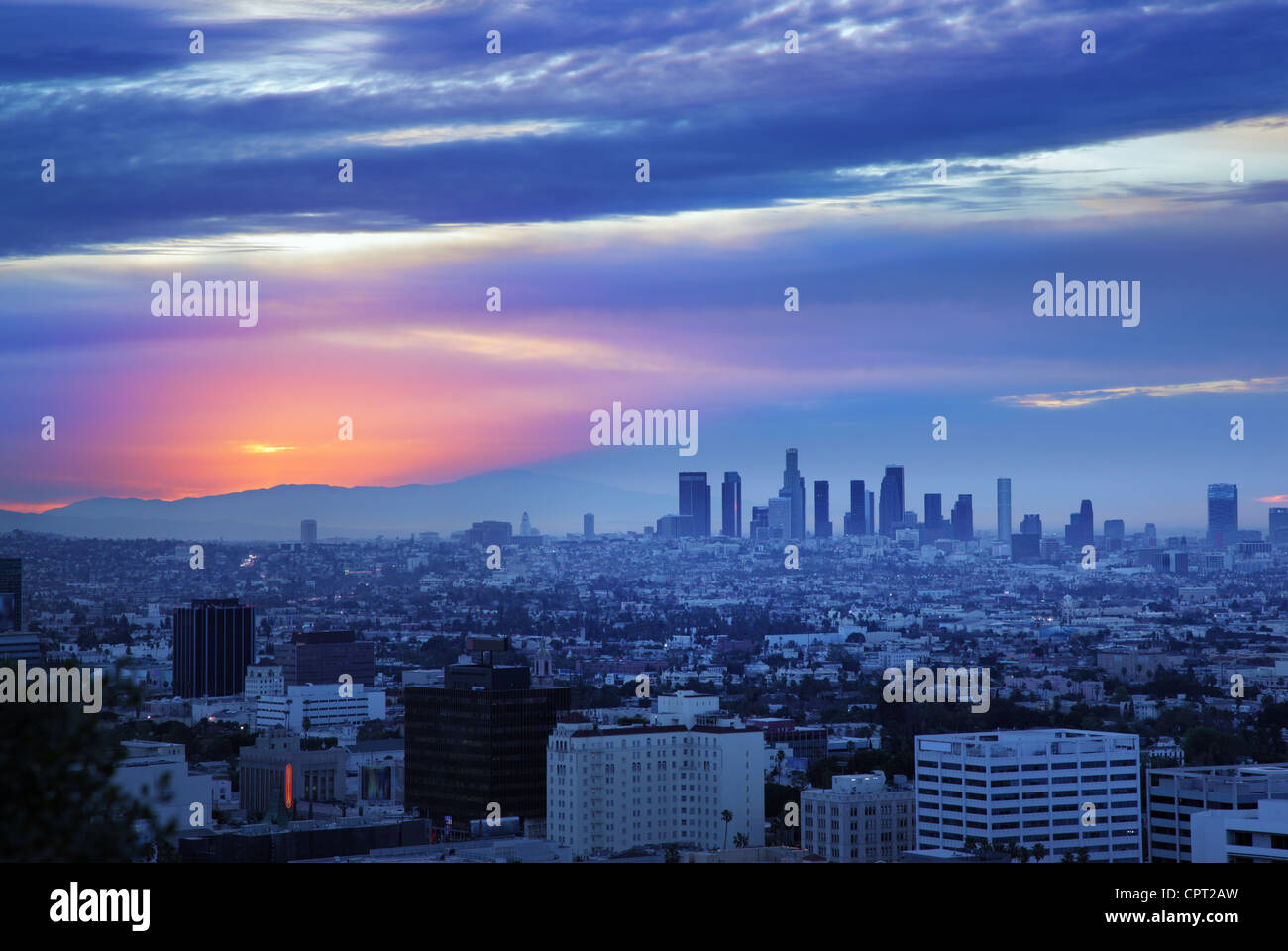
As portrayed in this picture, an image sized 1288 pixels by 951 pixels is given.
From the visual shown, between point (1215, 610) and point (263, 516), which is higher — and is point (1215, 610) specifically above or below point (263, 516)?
below

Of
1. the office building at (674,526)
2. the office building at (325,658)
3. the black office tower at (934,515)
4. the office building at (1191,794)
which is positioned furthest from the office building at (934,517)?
the office building at (1191,794)

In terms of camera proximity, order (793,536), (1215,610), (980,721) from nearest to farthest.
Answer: (980,721)
(1215,610)
(793,536)

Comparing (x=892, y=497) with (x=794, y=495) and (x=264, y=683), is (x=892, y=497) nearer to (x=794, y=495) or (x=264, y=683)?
(x=794, y=495)

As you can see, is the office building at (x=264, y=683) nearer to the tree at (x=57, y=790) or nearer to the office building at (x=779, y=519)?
the office building at (x=779, y=519)

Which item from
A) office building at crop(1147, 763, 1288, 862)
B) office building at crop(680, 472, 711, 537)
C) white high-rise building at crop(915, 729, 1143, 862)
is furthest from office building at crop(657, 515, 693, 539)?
office building at crop(1147, 763, 1288, 862)
